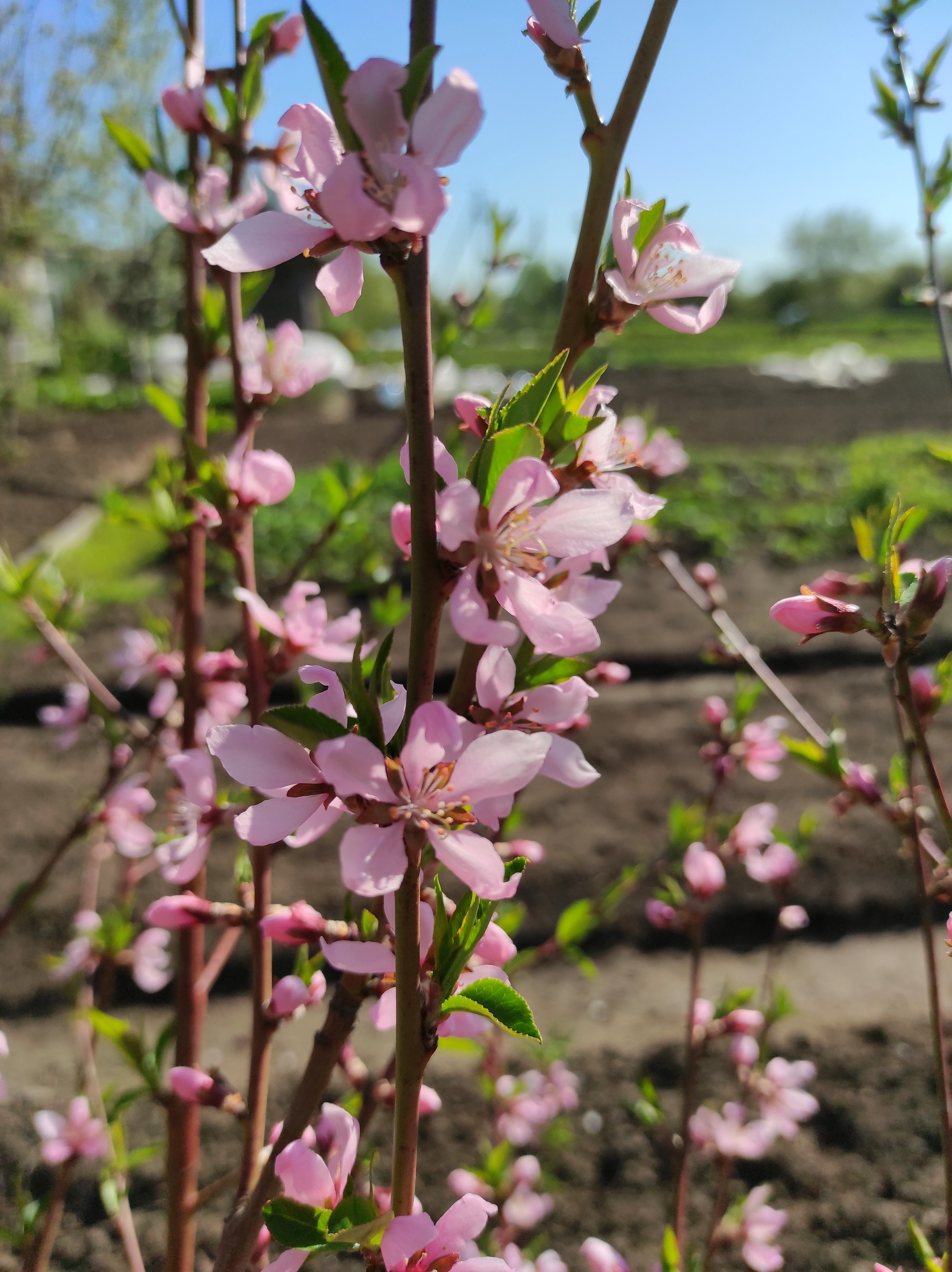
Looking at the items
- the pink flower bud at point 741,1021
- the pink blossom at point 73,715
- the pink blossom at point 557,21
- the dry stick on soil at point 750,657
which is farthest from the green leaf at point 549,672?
the pink blossom at point 73,715

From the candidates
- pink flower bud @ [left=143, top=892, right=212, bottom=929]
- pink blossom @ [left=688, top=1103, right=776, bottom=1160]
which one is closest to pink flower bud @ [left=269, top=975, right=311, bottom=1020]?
pink flower bud @ [left=143, top=892, right=212, bottom=929]

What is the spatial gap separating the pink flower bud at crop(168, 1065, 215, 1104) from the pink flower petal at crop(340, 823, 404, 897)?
573 mm

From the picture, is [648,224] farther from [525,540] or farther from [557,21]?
[525,540]

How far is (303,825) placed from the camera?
0.57 m

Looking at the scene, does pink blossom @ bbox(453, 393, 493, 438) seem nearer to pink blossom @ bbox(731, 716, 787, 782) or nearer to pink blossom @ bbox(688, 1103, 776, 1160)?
pink blossom @ bbox(731, 716, 787, 782)

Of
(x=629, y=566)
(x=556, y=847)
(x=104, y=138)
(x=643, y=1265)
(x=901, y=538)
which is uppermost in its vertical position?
(x=104, y=138)

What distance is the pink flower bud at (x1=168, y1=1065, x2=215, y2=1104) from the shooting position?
2.95 feet

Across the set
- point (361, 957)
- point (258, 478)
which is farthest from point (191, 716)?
point (361, 957)

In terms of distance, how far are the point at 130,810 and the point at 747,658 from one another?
3.94 ft

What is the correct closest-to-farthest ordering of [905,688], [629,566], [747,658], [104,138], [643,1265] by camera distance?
[905,688]
[747,658]
[643,1265]
[629,566]
[104,138]

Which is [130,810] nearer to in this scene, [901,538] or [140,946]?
[140,946]

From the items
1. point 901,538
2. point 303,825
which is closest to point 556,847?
point 901,538

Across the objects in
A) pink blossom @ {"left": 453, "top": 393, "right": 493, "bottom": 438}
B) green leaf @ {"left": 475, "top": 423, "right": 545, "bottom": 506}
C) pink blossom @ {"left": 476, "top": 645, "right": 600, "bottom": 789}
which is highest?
pink blossom @ {"left": 453, "top": 393, "right": 493, "bottom": 438}

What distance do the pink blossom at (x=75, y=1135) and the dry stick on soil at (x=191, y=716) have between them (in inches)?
18.3
